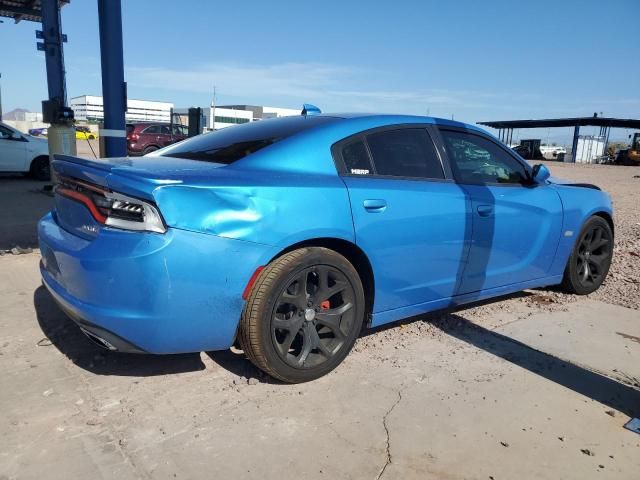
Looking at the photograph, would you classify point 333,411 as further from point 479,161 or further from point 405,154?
point 479,161

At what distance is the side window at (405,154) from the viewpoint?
328 centimetres

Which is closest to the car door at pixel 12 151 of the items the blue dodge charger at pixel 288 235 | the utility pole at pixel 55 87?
the utility pole at pixel 55 87

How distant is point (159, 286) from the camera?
239cm

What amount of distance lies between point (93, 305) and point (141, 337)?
0.29 metres

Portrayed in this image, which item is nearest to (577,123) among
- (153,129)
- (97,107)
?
(153,129)

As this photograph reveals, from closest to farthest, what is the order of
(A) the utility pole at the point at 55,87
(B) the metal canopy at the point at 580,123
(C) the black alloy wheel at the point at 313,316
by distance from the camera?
(C) the black alloy wheel at the point at 313,316
(A) the utility pole at the point at 55,87
(B) the metal canopy at the point at 580,123

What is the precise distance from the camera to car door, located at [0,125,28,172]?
11922 mm

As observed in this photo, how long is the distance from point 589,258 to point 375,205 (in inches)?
113

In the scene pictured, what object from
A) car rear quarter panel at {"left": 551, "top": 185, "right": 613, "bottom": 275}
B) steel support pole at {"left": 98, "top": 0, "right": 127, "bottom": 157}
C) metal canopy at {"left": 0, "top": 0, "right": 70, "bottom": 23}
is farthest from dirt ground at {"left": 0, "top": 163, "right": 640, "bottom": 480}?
metal canopy at {"left": 0, "top": 0, "right": 70, "bottom": 23}

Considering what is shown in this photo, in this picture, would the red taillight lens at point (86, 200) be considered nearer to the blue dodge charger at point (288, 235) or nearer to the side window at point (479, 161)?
the blue dodge charger at point (288, 235)

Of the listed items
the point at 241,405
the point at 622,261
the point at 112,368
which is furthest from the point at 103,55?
the point at 622,261

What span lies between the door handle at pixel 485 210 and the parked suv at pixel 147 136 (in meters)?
17.6

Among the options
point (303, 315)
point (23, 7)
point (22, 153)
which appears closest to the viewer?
point (303, 315)

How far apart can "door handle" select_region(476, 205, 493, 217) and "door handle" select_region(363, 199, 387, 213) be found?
0.89 meters
